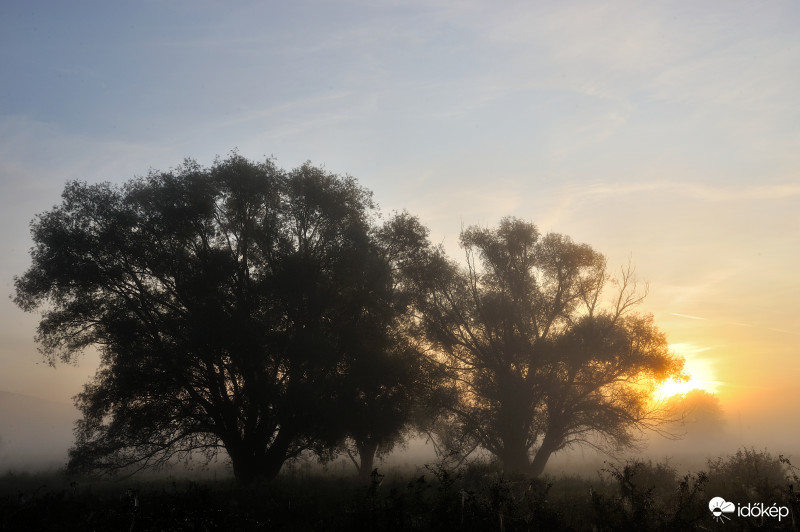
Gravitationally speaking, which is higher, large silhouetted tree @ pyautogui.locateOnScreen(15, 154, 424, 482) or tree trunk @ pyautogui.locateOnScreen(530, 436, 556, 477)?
large silhouetted tree @ pyautogui.locateOnScreen(15, 154, 424, 482)

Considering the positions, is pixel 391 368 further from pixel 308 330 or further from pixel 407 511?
pixel 407 511

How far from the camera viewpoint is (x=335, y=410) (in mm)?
24844

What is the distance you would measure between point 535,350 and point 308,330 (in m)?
12.5

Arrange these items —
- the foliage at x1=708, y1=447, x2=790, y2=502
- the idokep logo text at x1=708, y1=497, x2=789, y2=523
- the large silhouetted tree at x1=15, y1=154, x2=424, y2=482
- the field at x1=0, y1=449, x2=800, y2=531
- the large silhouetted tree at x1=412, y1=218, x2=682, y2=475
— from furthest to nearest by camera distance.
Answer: the large silhouetted tree at x1=412, y1=218, x2=682, y2=475
the large silhouetted tree at x1=15, y1=154, x2=424, y2=482
the foliage at x1=708, y1=447, x2=790, y2=502
the idokep logo text at x1=708, y1=497, x2=789, y2=523
the field at x1=0, y1=449, x2=800, y2=531

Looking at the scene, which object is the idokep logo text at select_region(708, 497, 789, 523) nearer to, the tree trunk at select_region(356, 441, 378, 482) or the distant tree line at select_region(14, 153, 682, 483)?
the distant tree line at select_region(14, 153, 682, 483)

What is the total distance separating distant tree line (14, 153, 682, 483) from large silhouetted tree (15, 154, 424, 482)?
8 centimetres

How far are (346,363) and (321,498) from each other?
795 cm

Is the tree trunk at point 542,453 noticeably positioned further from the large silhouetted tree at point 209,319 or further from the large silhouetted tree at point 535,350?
the large silhouetted tree at point 209,319

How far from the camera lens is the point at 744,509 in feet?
54.2

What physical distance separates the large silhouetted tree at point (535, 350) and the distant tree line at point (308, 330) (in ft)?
0.28

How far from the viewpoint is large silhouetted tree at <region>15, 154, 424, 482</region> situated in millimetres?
23953

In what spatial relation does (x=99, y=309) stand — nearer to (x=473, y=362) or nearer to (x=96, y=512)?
(x=96, y=512)

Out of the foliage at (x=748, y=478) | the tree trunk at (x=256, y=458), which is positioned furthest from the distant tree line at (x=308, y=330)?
the foliage at (x=748, y=478)

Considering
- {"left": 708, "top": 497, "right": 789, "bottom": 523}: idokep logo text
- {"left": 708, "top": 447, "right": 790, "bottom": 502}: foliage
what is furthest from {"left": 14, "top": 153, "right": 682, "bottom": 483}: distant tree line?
{"left": 708, "top": 497, "right": 789, "bottom": 523}: idokep logo text
